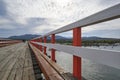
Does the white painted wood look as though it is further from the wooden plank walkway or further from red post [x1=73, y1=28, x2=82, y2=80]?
the wooden plank walkway

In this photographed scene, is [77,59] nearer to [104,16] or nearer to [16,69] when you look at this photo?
A: [104,16]

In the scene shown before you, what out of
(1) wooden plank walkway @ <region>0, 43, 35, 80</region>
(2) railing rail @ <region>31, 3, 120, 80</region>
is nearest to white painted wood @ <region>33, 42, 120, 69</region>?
(2) railing rail @ <region>31, 3, 120, 80</region>

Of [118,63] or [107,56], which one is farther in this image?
[107,56]

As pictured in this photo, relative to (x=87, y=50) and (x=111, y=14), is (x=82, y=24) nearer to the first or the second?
(x=87, y=50)

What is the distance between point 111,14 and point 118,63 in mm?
363

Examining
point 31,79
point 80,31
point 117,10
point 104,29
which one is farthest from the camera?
point 31,79

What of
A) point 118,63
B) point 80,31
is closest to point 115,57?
point 118,63

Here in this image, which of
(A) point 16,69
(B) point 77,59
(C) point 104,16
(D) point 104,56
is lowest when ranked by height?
(A) point 16,69

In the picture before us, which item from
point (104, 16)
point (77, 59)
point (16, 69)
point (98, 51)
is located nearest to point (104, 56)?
point (98, 51)

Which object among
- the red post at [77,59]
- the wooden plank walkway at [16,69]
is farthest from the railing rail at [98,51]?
the wooden plank walkway at [16,69]

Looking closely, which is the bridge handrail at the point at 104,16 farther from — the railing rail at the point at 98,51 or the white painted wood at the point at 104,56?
the white painted wood at the point at 104,56

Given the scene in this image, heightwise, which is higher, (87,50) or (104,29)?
(104,29)

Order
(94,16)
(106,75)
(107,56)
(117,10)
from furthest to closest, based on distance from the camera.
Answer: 1. (106,75)
2. (94,16)
3. (107,56)
4. (117,10)

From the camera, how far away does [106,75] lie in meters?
11.2
